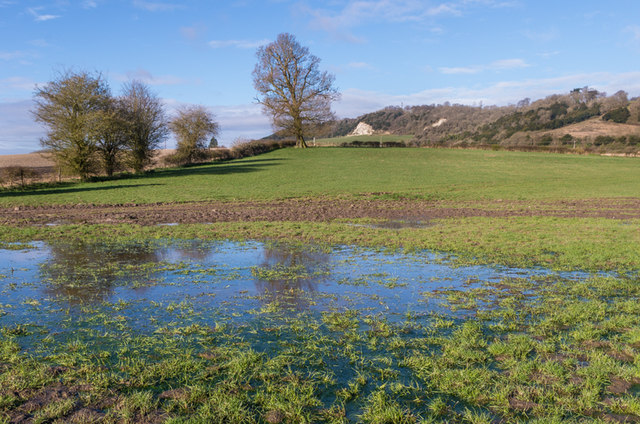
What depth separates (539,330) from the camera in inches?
238

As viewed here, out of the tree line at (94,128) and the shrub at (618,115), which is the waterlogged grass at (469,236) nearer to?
the tree line at (94,128)

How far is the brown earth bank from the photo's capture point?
17.9 m

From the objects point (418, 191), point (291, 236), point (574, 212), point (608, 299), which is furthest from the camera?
point (418, 191)

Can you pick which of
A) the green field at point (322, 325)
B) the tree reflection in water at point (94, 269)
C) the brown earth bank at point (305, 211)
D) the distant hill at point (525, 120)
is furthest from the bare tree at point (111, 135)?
the distant hill at point (525, 120)

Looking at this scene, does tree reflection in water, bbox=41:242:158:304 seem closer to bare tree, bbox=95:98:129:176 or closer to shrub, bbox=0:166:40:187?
shrub, bbox=0:166:40:187

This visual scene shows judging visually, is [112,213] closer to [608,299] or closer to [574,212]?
[608,299]

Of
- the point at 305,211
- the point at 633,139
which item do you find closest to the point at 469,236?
the point at 305,211

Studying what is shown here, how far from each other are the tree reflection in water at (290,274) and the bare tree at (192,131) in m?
49.4

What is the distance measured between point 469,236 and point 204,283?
28.1 ft

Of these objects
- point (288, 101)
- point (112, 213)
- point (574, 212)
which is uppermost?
point (288, 101)

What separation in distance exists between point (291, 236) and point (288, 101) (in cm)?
5512

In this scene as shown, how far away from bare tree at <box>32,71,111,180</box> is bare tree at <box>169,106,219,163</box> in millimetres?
18502

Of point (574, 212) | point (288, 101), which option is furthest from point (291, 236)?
point (288, 101)

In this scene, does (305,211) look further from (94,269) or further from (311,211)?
(94,269)
